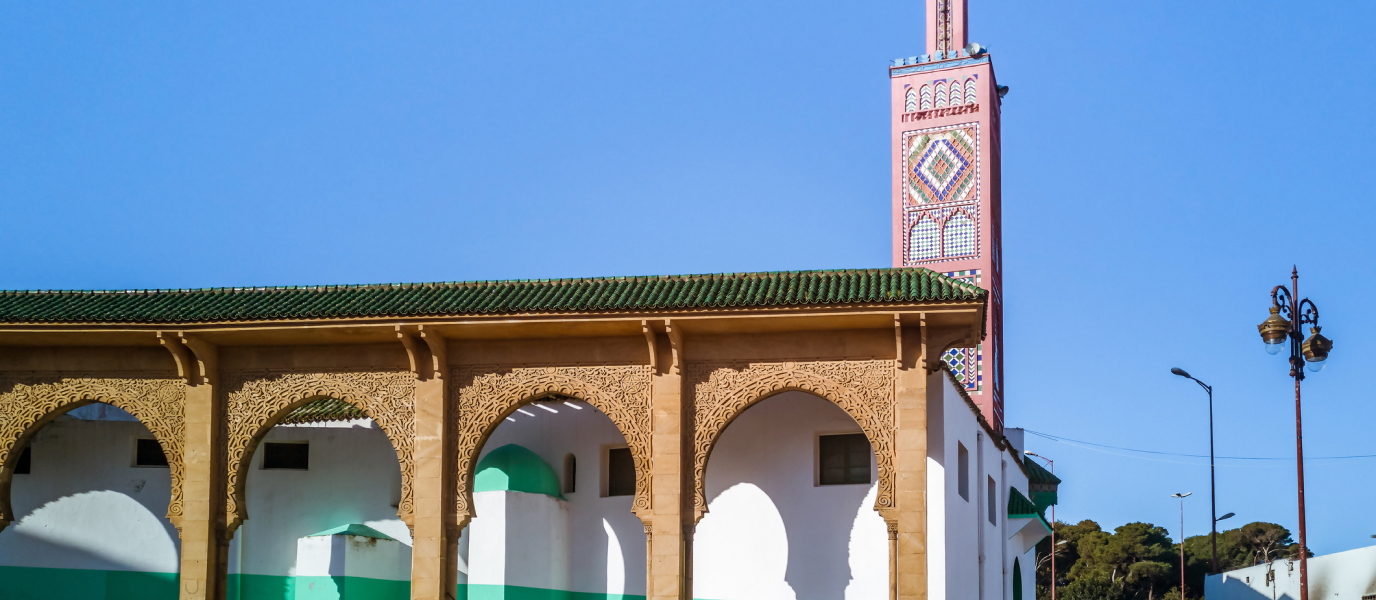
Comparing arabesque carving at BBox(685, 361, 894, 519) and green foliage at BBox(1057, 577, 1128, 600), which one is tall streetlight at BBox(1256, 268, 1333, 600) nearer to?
arabesque carving at BBox(685, 361, 894, 519)

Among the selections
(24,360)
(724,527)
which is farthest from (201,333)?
(724,527)

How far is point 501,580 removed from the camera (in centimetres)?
1922

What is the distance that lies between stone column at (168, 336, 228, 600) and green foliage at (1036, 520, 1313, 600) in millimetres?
40880

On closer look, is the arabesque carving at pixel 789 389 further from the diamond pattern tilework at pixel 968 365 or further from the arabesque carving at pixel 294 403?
the diamond pattern tilework at pixel 968 365

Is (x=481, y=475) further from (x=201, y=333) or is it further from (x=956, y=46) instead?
(x=956, y=46)

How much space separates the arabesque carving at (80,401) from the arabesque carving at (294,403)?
2.36 ft

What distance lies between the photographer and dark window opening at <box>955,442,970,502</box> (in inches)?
741

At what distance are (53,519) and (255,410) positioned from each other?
5.07m

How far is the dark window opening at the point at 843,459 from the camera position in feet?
59.4

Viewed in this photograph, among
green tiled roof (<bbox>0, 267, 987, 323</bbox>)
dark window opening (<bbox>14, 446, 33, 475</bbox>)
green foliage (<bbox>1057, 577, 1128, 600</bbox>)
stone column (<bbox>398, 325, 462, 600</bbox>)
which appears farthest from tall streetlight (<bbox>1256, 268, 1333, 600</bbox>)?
green foliage (<bbox>1057, 577, 1128, 600</bbox>)

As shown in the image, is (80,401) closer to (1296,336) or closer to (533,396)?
(533,396)

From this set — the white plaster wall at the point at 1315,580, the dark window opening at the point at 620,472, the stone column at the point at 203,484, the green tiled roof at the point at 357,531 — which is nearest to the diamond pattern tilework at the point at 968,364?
the dark window opening at the point at 620,472

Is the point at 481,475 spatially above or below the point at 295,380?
below

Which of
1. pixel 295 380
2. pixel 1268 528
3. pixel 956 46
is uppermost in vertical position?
pixel 956 46
